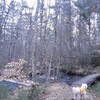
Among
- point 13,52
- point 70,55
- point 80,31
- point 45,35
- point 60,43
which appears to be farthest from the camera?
point 80,31

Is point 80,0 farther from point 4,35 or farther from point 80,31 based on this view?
point 4,35

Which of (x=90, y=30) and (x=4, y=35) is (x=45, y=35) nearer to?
(x=4, y=35)

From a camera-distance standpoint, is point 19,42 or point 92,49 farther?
point 19,42

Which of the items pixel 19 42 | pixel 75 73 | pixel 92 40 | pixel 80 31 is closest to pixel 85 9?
pixel 80 31

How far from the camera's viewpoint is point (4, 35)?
18219 mm

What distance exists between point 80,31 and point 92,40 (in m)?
1.98

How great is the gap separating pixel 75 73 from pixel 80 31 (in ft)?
19.6

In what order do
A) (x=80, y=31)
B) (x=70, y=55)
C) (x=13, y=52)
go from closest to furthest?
(x=70, y=55)
(x=13, y=52)
(x=80, y=31)

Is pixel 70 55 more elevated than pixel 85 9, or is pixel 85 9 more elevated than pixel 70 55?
pixel 85 9

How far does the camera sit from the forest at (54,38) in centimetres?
1150

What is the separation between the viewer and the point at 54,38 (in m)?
12.8

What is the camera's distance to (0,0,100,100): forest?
11500 mm

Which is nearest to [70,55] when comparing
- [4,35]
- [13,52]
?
[13,52]

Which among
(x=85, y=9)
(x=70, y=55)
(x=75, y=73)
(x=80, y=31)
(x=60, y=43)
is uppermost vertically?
(x=85, y=9)
